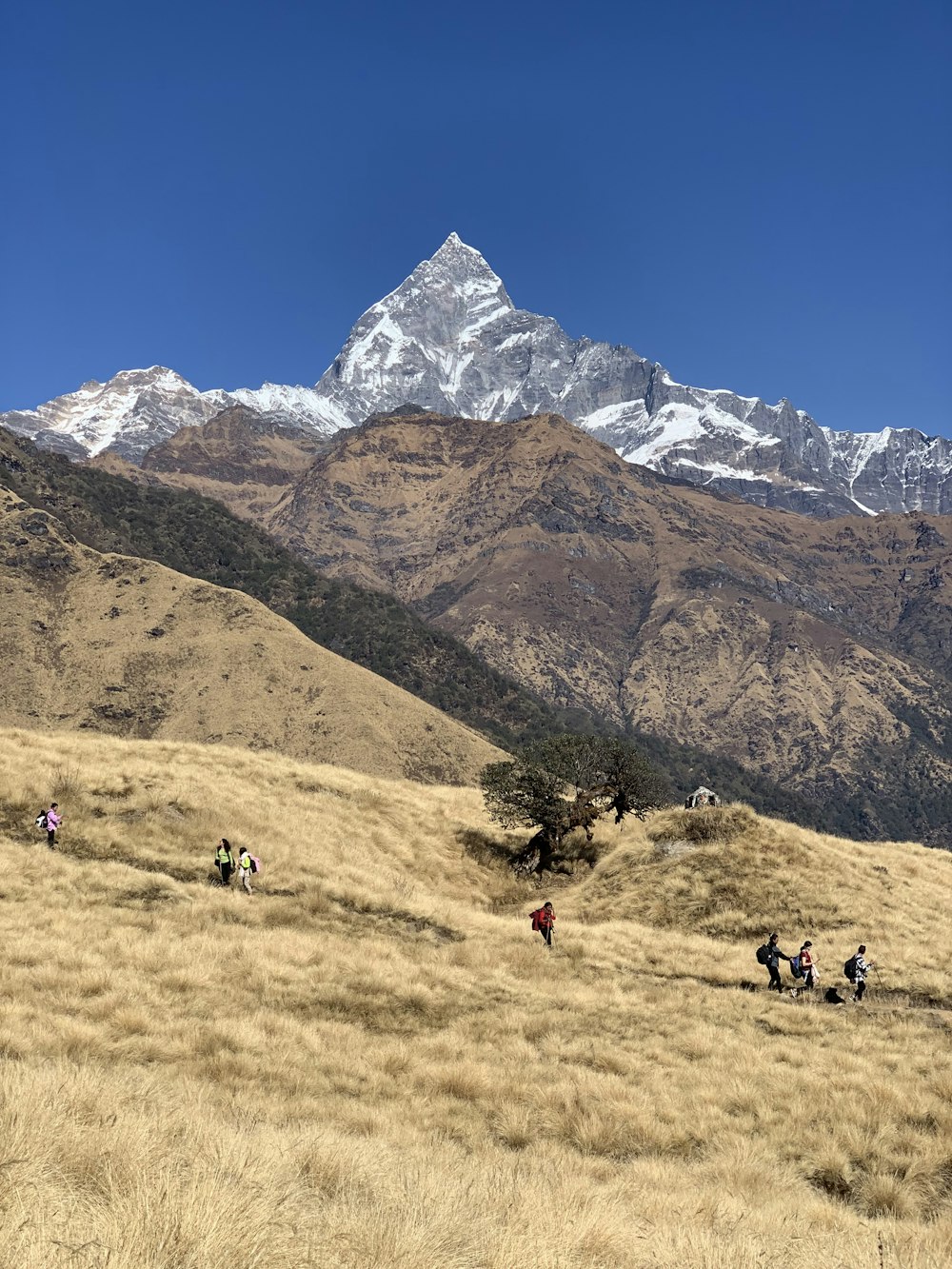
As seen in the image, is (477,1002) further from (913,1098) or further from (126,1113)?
(126,1113)

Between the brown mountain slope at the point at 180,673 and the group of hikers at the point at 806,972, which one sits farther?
the brown mountain slope at the point at 180,673

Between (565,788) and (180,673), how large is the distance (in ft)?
413

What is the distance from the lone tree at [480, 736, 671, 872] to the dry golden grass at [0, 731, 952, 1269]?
7.83 m

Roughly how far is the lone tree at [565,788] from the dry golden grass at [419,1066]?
25.7 ft

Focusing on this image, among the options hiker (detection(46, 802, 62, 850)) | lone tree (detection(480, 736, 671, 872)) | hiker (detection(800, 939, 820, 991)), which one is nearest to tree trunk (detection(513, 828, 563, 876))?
lone tree (detection(480, 736, 671, 872))

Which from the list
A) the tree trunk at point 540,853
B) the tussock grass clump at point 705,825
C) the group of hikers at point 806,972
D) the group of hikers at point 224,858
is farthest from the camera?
the tree trunk at point 540,853

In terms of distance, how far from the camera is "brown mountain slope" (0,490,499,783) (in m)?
140

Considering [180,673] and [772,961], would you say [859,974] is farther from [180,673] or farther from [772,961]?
[180,673]

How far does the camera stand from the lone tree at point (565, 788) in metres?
39.4

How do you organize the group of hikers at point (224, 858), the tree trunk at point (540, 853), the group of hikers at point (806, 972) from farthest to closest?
the tree trunk at point (540, 853) → the group of hikers at point (224, 858) → the group of hikers at point (806, 972)

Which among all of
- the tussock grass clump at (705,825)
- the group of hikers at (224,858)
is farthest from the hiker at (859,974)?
the group of hikers at (224,858)

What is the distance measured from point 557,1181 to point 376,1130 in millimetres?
2560

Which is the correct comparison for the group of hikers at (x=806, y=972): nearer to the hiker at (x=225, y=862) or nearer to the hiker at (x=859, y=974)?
the hiker at (x=859, y=974)

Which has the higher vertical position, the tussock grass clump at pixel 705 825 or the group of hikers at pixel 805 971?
the tussock grass clump at pixel 705 825
